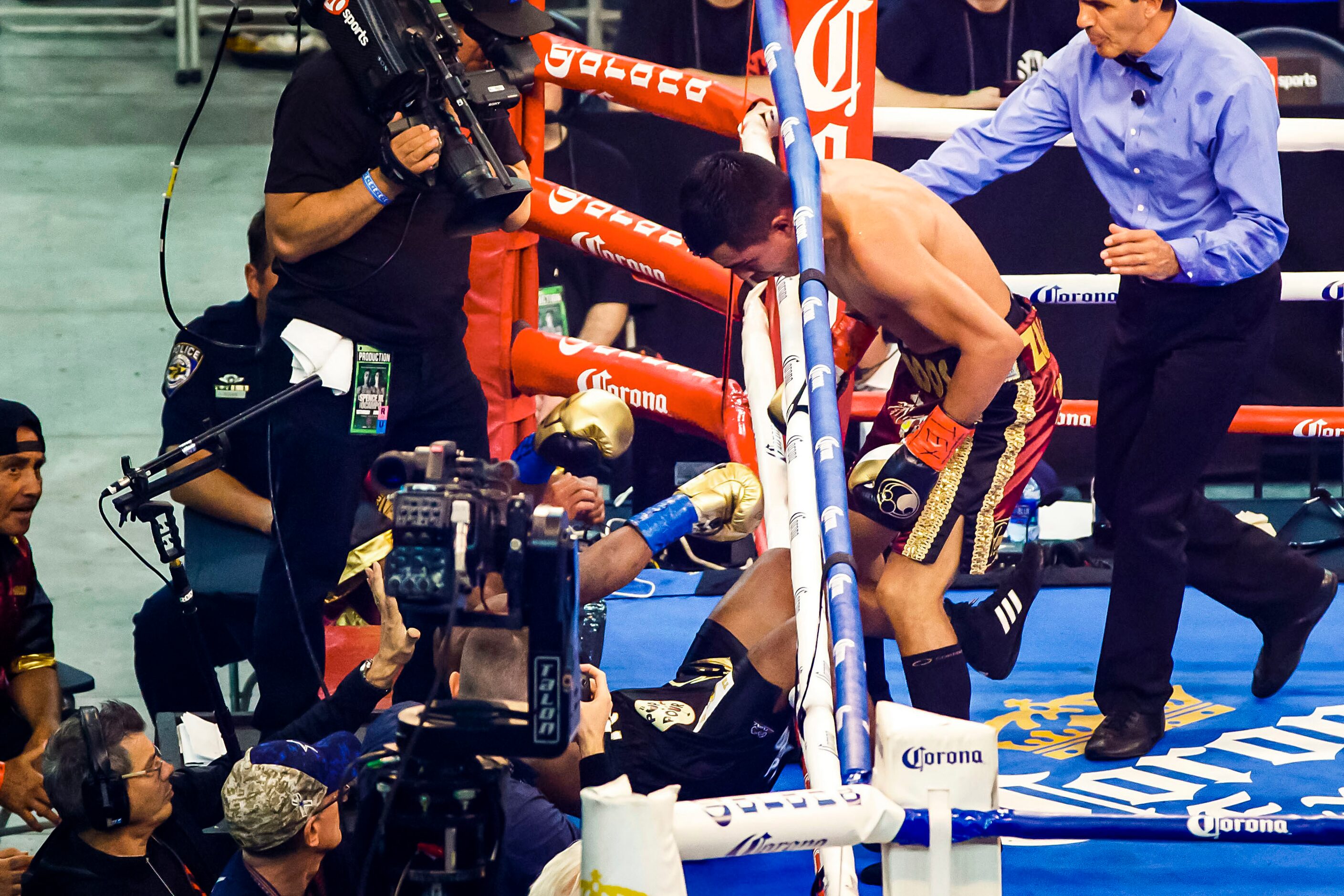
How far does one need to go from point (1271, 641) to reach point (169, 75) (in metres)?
6.37

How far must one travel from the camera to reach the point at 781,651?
8.50ft

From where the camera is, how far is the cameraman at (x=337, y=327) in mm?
2686

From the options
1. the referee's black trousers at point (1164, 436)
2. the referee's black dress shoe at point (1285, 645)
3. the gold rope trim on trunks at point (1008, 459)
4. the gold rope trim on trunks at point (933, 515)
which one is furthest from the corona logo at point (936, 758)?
the referee's black dress shoe at point (1285, 645)

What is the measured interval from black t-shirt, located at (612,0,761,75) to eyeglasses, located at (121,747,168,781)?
10.8 ft

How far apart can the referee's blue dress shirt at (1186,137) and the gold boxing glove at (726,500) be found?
0.82 meters

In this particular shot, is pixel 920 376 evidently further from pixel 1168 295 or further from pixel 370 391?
pixel 370 391

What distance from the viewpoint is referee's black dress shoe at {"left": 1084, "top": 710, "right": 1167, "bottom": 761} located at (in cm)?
284

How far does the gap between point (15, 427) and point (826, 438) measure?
67.7 inches

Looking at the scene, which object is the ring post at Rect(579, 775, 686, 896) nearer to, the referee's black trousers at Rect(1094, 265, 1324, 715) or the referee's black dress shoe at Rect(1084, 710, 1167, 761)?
the referee's black dress shoe at Rect(1084, 710, 1167, 761)

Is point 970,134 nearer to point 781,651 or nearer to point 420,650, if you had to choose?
point 781,651

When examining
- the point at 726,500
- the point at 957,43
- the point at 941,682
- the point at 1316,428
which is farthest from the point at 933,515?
the point at 957,43

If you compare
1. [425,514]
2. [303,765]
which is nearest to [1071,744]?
[303,765]

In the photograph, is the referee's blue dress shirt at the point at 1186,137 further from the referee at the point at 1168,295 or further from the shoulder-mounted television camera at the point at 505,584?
the shoulder-mounted television camera at the point at 505,584

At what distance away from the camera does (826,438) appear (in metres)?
2.24
